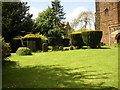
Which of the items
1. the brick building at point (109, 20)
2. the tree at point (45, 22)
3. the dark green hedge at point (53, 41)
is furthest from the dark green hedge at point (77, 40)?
the tree at point (45, 22)

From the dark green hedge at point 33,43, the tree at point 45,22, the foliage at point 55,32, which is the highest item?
the tree at point 45,22

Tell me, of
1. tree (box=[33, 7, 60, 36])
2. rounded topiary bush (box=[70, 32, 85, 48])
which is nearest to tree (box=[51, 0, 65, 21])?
tree (box=[33, 7, 60, 36])

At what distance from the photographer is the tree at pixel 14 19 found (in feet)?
94.1

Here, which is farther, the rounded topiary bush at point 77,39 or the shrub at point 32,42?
the rounded topiary bush at point 77,39

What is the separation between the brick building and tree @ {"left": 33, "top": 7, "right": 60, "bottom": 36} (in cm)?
1424

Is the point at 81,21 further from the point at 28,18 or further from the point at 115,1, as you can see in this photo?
the point at 28,18

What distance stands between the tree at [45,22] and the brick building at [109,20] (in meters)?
14.2

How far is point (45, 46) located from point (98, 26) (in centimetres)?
→ 2106

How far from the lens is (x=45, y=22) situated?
4156 centimetres

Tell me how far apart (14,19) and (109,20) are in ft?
75.8

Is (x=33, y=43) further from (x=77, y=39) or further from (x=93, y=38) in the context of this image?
(x=93, y=38)

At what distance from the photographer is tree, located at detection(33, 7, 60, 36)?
137ft

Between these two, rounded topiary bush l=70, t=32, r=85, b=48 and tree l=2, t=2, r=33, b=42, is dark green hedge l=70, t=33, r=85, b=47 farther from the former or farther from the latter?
tree l=2, t=2, r=33, b=42

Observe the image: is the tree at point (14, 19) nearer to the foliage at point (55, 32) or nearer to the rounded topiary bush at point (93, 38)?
the foliage at point (55, 32)
